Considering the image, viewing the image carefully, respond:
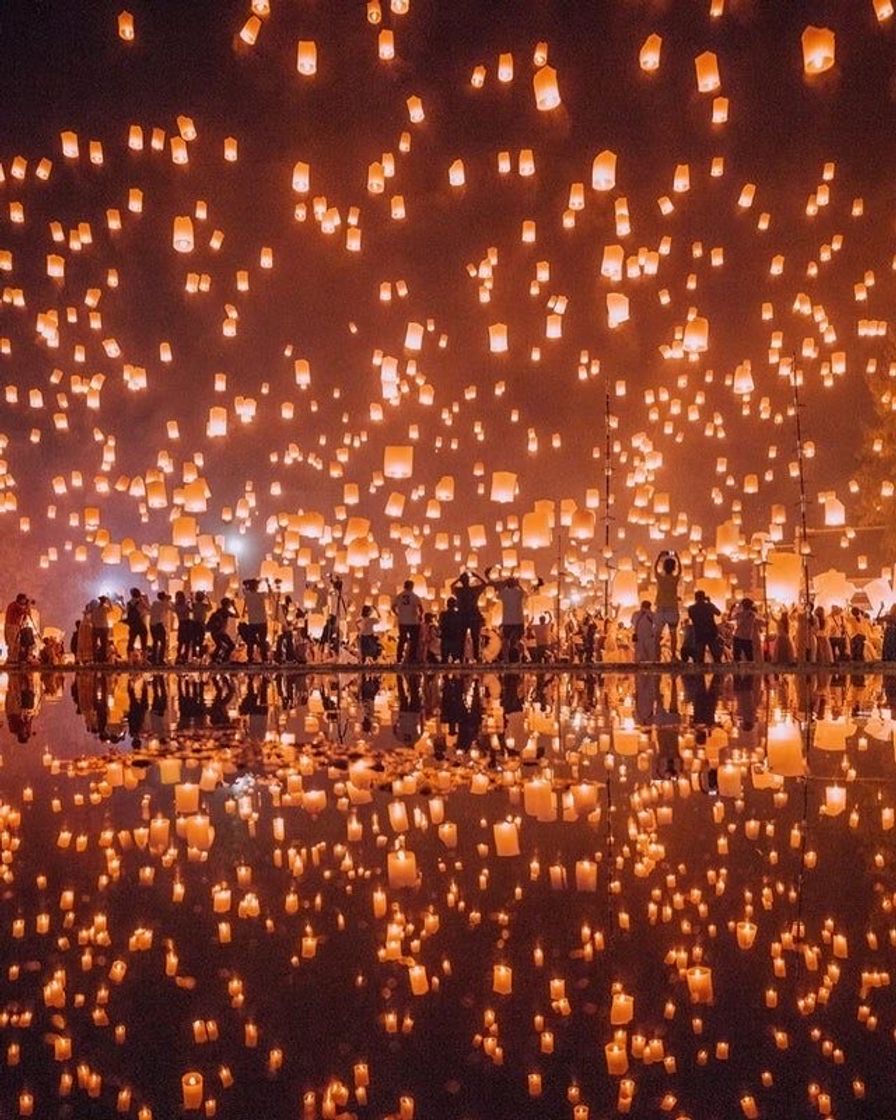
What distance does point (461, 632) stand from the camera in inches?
680

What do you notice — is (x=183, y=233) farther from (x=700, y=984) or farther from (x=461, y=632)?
(x=700, y=984)

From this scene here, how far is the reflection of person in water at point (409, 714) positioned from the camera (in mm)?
7957

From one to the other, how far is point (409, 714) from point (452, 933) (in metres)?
6.68

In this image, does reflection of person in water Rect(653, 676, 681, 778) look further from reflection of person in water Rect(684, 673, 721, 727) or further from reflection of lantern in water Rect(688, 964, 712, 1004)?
reflection of lantern in water Rect(688, 964, 712, 1004)

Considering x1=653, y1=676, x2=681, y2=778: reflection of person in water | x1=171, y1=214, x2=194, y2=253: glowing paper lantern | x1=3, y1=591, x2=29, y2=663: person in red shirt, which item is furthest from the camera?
x1=3, y1=591, x2=29, y2=663: person in red shirt

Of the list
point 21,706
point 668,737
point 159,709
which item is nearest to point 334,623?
point 21,706

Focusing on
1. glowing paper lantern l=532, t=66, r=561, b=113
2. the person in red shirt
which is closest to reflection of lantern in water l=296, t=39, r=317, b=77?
glowing paper lantern l=532, t=66, r=561, b=113

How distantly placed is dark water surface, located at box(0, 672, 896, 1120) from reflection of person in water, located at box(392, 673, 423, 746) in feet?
3.45

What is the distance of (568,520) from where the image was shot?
24344 millimetres

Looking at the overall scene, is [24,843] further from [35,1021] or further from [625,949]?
[625,949]

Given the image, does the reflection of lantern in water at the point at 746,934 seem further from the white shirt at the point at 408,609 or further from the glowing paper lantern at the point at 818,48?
the white shirt at the point at 408,609

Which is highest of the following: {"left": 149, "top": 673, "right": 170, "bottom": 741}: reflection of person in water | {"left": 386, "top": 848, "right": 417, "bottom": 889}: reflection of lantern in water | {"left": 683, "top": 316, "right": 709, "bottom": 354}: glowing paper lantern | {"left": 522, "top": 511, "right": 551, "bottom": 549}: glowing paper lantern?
{"left": 683, "top": 316, "right": 709, "bottom": 354}: glowing paper lantern

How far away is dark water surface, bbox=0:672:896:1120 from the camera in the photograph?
2.17m

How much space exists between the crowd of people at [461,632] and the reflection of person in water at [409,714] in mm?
2557
